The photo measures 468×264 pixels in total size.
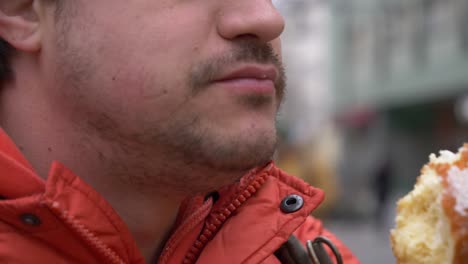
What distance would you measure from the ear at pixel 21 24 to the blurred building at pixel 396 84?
56.8 feet

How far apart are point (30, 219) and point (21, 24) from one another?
59 centimetres

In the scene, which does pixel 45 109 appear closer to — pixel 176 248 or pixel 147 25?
pixel 147 25

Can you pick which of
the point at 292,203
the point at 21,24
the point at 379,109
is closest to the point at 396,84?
the point at 379,109

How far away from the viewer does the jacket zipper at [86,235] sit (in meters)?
1.54

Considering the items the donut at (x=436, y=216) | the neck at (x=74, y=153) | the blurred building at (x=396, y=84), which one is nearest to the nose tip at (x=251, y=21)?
the neck at (x=74, y=153)

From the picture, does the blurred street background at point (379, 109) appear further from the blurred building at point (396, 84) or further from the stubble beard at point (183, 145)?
the stubble beard at point (183, 145)

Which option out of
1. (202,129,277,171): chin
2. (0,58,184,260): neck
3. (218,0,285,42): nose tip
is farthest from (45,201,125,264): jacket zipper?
(218,0,285,42): nose tip

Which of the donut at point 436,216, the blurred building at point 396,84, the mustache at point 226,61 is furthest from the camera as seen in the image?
the blurred building at point 396,84

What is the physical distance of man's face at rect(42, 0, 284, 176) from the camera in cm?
168

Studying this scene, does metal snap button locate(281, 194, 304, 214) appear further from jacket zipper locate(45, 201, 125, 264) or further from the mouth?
jacket zipper locate(45, 201, 125, 264)

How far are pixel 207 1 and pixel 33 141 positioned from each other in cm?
63

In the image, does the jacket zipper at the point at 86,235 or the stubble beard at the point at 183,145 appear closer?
the jacket zipper at the point at 86,235

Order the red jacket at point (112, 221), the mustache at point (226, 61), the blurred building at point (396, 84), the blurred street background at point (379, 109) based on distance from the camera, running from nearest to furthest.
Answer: the red jacket at point (112, 221)
the mustache at point (226, 61)
the blurred street background at point (379, 109)
the blurred building at point (396, 84)

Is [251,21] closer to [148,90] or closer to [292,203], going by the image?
[148,90]
